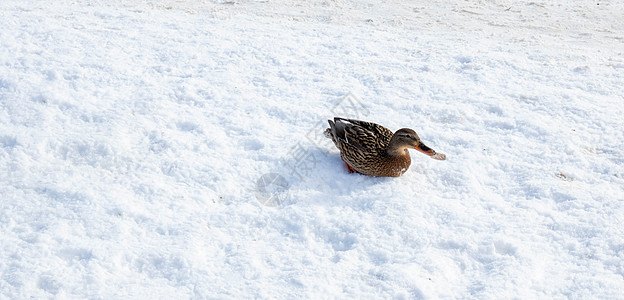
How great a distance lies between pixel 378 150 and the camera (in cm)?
384

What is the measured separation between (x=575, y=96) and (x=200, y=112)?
13.0 ft

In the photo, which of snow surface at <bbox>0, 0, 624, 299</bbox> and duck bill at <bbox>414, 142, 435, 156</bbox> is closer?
snow surface at <bbox>0, 0, 624, 299</bbox>

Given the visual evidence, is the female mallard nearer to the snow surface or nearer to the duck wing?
the duck wing

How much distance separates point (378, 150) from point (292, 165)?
743 mm

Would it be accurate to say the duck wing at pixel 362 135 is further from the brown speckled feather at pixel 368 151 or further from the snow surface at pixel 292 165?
the snow surface at pixel 292 165

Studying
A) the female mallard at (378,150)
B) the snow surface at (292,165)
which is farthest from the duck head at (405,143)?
the snow surface at (292,165)

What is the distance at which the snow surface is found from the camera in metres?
2.96

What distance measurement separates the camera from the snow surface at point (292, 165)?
9.70 feet

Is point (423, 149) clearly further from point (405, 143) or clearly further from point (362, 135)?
point (362, 135)

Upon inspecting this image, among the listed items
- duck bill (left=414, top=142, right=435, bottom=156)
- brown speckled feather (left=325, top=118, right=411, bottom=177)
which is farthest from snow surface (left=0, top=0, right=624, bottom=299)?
duck bill (left=414, top=142, right=435, bottom=156)

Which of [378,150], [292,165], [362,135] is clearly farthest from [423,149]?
[292,165]

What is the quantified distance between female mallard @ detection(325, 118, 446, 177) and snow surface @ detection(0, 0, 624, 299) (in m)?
0.13

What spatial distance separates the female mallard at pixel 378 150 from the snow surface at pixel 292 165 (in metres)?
0.13

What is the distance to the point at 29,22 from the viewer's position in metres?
6.12
